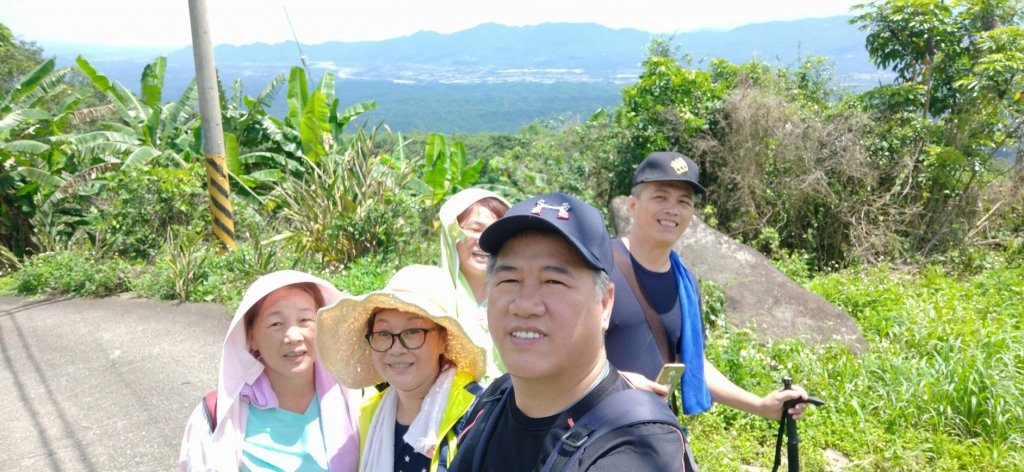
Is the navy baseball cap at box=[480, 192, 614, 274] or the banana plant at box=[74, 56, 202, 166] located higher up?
the navy baseball cap at box=[480, 192, 614, 274]

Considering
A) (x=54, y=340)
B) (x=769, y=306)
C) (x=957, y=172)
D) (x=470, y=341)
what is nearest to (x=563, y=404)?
(x=470, y=341)

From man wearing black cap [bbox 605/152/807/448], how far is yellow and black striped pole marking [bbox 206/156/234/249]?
6859mm

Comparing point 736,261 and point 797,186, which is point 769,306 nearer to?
point 736,261

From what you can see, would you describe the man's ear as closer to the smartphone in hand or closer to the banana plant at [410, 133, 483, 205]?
the smartphone in hand

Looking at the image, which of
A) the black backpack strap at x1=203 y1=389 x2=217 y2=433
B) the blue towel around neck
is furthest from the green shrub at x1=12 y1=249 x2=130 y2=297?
the blue towel around neck

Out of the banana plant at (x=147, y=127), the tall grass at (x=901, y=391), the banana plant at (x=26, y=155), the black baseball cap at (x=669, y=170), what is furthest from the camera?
the banana plant at (x=147, y=127)

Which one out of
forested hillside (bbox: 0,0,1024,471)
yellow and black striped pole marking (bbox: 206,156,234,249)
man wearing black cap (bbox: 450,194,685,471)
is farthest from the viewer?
yellow and black striped pole marking (bbox: 206,156,234,249)

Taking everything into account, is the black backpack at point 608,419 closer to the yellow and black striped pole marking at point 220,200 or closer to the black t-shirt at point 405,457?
the black t-shirt at point 405,457

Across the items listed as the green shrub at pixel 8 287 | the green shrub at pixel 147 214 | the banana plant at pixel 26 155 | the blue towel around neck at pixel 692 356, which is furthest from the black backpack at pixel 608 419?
the banana plant at pixel 26 155

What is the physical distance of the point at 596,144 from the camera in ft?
31.9

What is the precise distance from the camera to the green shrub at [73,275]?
8.23 m

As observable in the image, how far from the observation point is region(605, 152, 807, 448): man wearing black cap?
8.01 ft

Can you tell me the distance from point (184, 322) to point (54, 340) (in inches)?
43.6

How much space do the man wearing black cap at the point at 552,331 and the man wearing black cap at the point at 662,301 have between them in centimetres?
97
